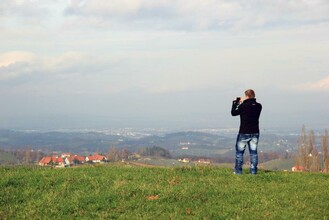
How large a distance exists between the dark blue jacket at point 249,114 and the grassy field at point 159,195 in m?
1.94

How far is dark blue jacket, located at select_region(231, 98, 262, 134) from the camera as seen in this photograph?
56.3ft

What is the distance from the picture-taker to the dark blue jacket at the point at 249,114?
17.2 m

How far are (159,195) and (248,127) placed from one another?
5.84 meters

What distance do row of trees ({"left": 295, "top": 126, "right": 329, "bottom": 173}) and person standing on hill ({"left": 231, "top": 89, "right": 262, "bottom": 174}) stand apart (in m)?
47.8

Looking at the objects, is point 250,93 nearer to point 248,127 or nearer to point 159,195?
point 248,127

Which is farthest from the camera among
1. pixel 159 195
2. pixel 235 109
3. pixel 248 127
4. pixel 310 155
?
pixel 310 155

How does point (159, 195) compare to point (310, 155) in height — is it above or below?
above

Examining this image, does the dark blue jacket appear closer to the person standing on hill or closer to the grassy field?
the person standing on hill

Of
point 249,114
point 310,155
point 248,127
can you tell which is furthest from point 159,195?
point 310,155

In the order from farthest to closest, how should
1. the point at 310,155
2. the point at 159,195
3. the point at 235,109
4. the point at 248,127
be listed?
the point at 310,155 < the point at 235,109 < the point at 248,127 < the point at 159,195

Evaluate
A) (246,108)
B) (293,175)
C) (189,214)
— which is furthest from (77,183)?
(293,175)

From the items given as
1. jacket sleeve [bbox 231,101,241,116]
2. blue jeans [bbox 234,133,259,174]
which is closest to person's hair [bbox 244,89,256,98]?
jacket sleeve [bbox 231,101,241,116]

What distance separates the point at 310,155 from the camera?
215 ft

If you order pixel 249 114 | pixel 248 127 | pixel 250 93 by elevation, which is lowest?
pixel 248 127
